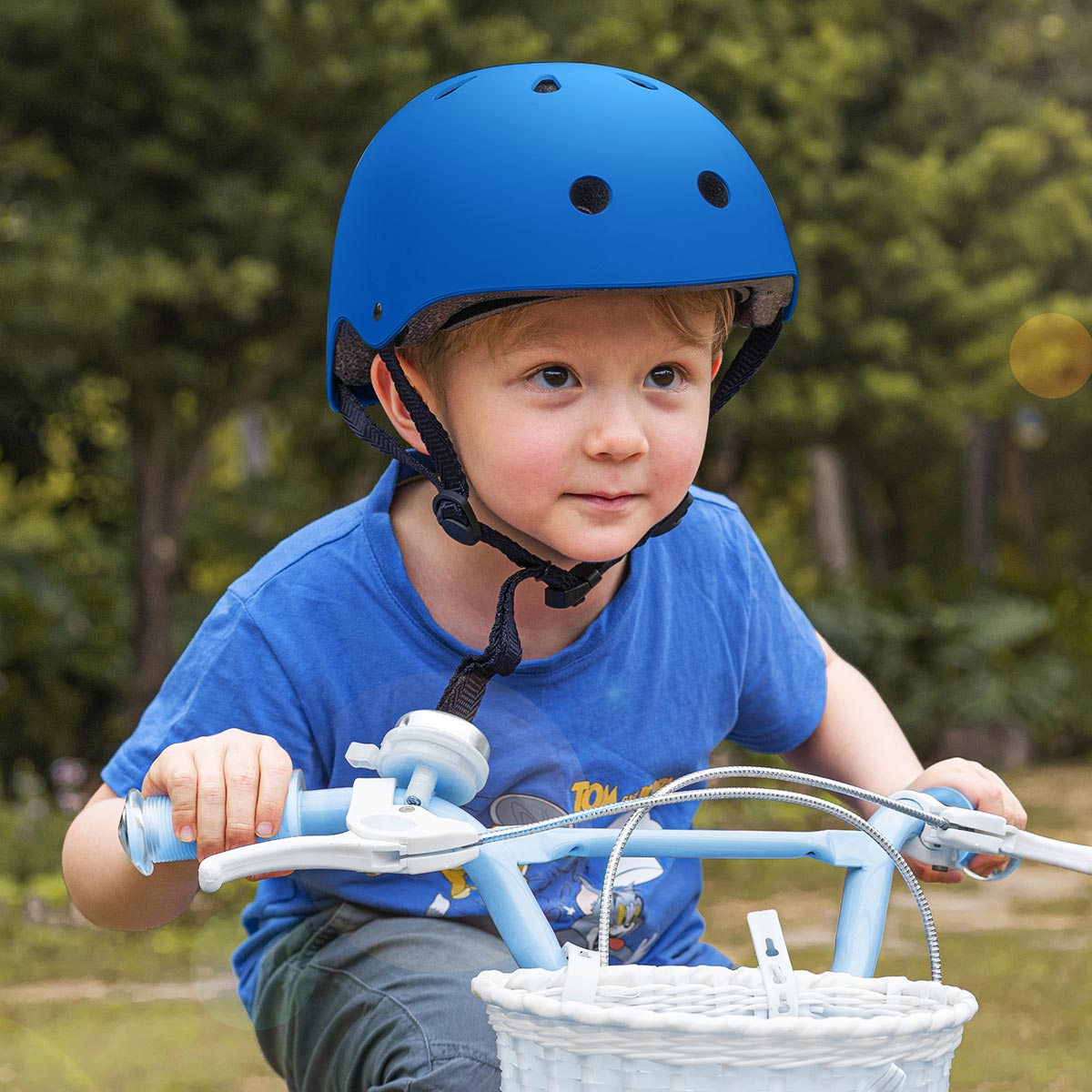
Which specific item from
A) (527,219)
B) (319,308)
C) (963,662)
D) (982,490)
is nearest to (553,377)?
(527,219)

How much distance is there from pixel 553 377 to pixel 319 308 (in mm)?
6735

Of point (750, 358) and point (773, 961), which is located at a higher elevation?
point (750, 358)

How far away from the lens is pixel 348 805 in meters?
1.75

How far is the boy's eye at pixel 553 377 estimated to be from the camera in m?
2.26

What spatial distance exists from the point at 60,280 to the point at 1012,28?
10524mm

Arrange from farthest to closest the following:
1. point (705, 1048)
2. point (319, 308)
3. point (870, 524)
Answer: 1. point (870, 524)
2. point (319, 308)
3. point (705, 1048)

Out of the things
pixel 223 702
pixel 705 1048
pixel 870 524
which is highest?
pixel 870 524

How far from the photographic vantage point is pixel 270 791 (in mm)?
1756

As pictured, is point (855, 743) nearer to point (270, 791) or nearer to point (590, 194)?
point (590, 194)

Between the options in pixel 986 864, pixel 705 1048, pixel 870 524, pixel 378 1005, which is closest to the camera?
pixel 705 1048

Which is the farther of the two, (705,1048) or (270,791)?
(270,791)

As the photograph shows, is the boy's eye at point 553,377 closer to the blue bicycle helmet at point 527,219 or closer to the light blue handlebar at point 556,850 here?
the blue bicycle helmet at point 527,219

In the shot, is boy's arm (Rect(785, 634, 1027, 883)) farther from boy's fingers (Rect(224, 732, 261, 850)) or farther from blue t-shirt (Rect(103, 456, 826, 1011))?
boy's fingers (Rect(224, 732, 261, 850))

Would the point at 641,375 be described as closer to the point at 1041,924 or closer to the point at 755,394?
the point at 1041,924
